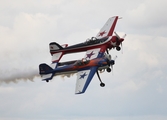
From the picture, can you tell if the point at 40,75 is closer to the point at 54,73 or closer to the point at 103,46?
the point at 54,73

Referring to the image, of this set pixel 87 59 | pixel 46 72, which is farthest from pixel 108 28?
pixel 46 72

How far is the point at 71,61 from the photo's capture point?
80.6 m

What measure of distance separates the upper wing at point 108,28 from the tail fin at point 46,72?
459 inches

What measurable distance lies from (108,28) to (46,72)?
1496 cm

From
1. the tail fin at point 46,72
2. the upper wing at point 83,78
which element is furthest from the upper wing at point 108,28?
the upper wing at point 83,78

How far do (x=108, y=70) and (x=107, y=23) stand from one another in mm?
15836

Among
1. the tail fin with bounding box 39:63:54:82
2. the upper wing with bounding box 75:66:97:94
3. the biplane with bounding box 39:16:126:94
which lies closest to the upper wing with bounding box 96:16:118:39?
the biplane with bounding box 39:16:126:94

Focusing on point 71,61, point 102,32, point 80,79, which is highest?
point 102,32

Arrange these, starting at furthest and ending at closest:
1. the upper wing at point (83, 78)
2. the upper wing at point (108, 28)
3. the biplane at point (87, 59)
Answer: the upper wing at point (108, 28) → the biplane at point (87, 59) → the upper wing at point (83, 78)

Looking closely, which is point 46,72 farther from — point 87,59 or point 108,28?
point 108,28

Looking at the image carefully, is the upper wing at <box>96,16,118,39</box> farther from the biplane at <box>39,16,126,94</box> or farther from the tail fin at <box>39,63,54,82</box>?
the tail fin at <box>39,63,54,82</box>

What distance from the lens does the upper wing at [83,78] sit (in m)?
70.4

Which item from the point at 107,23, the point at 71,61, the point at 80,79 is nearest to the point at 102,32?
the point at 107,23

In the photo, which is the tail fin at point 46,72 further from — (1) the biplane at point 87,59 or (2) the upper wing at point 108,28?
(2) the upper wing at point 108,28
